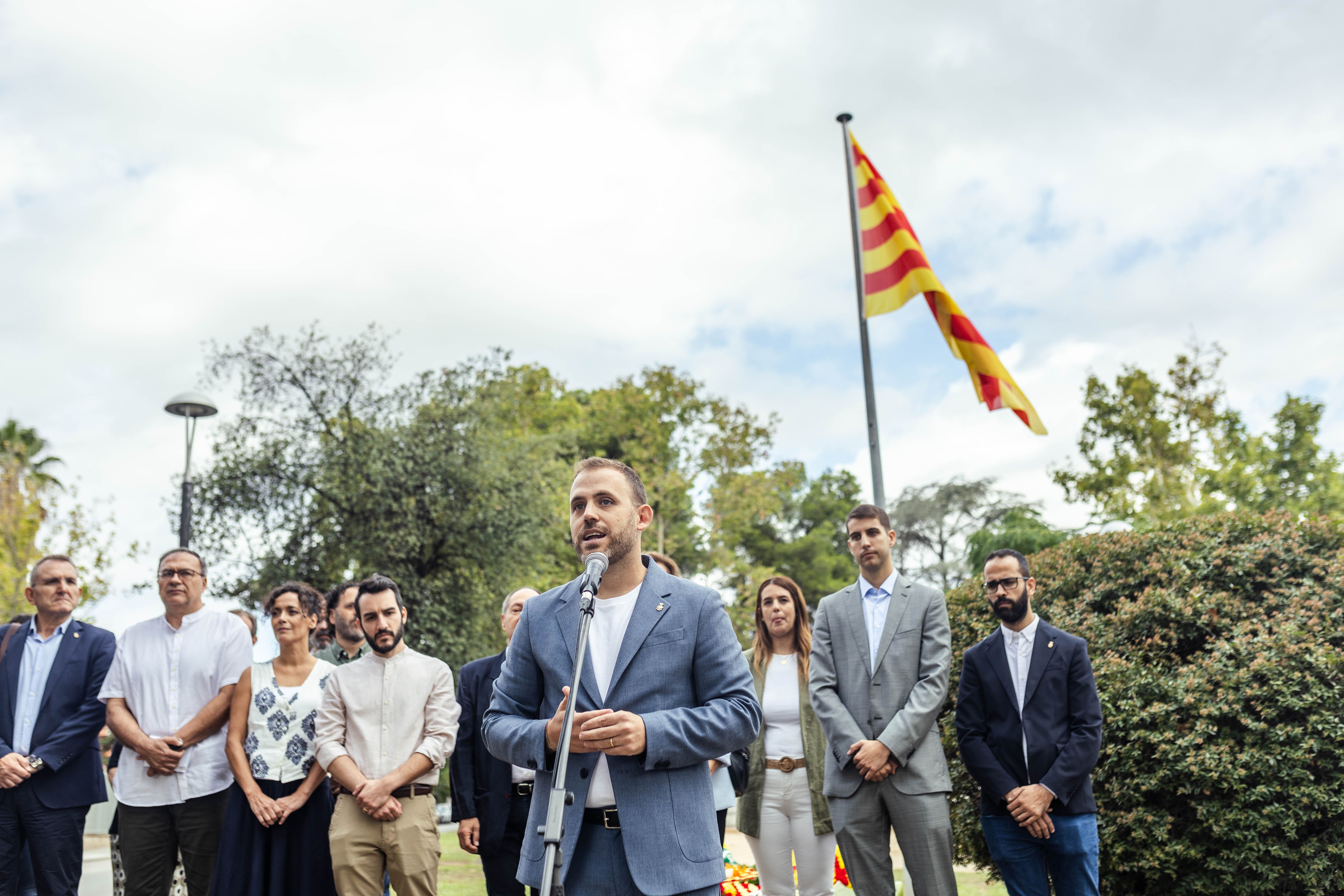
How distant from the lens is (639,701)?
2957 millimetres

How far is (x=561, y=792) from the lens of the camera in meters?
2.42

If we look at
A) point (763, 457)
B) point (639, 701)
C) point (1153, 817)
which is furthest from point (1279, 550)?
point (763, 457)

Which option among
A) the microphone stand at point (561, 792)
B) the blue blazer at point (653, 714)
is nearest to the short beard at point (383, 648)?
the blue blazer at point (653, 714)

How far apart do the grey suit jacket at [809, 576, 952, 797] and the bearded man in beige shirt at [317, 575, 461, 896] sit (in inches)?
83.7

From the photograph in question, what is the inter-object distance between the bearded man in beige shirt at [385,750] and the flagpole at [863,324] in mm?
3790

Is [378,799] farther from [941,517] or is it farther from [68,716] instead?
[941,517]

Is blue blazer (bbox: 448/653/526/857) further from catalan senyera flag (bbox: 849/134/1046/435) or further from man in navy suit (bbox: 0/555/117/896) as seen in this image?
catalan senyera flag (bbox: 849/134/1046/435)

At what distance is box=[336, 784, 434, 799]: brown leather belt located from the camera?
5098mm

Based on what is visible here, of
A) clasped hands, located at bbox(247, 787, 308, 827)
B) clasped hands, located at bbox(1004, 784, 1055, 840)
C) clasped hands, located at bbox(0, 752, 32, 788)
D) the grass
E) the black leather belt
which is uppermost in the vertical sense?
clasped hands, located at bbox(0, 752, 32, 788)

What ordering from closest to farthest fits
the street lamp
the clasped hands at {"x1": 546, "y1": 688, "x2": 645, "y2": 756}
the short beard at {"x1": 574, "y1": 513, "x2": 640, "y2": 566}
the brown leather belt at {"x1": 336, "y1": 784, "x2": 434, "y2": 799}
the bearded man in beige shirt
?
the clasped hands at {"x1": 546, "y1": 688, "x2": 645, "y2": 756} → the short beard at {"x1": 574, "y1": 513, "x2": 640, "y2": 566} → the bearded man in beige shirt → the brown leather belt at {"x1": 336, "y1": 784, "x2": 434, "y2": 799} → the street lamp

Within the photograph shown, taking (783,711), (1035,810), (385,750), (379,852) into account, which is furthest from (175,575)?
(1035,810)

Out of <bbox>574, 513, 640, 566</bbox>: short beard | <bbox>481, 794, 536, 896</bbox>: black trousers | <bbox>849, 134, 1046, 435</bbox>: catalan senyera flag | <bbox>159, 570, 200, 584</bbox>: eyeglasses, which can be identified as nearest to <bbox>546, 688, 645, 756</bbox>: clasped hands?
<bbox>574, 513, 640, 566</bbox>: short beard

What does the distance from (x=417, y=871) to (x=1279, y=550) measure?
5.44 meters

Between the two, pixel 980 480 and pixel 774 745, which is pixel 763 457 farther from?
pixel 774 745
